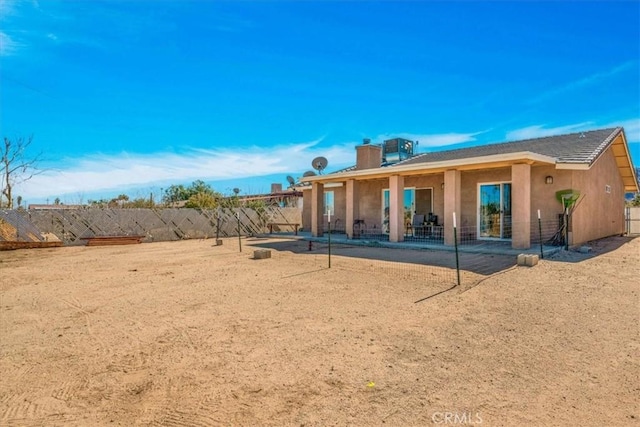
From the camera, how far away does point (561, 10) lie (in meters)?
10.2

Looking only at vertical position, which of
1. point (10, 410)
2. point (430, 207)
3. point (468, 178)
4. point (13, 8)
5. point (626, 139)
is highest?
point (13, 8)

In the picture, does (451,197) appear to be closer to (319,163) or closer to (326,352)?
(326,352)

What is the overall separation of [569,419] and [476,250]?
7.72 meters

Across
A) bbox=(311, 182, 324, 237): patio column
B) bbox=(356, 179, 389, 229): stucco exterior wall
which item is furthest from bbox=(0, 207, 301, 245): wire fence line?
bbox=(356, 179, 389, 229): stucco exterior wall

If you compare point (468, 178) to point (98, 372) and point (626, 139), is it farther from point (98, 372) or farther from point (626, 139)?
point (98, 372)

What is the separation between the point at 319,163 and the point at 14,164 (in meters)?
15.1

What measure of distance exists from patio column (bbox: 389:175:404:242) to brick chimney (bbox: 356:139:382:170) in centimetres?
391

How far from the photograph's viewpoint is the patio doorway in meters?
11.5

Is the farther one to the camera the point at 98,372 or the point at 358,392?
the point at 98,372

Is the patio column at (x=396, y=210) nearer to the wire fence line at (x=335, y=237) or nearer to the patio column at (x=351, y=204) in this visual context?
the wire fence line at (x=335, y=237)

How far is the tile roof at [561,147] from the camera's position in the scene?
33.7 ft

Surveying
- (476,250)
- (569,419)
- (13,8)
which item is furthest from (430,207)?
(13,8)

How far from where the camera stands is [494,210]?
38.8 ft

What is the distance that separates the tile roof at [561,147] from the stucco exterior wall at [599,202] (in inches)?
24.1
